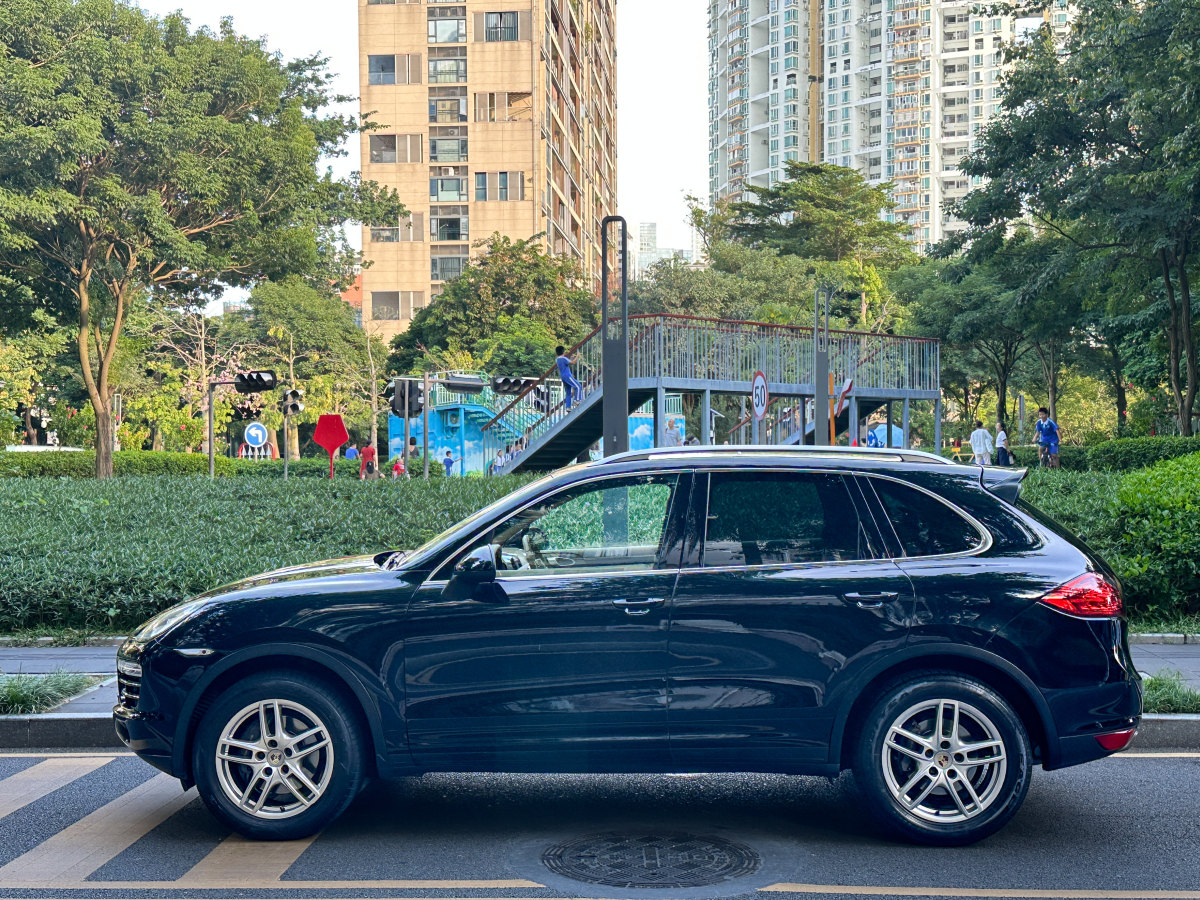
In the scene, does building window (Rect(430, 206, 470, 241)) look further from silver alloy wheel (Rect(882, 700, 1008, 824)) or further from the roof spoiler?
silver alloy wheel (Rect(882, 700, 1008, 824))

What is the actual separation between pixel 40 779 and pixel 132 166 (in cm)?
2437

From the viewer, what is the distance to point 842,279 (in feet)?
211

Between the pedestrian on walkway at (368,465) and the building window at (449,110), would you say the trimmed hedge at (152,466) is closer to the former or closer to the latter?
the pedestrian on walkway at (368,465)

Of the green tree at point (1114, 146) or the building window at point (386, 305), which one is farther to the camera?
the building window at point (386, 305)

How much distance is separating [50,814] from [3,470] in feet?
97.8

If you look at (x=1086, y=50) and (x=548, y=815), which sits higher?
(x=1086, y=50)

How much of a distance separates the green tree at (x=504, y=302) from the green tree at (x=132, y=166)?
1139 inches

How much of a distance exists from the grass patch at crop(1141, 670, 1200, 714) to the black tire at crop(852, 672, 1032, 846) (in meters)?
2.56

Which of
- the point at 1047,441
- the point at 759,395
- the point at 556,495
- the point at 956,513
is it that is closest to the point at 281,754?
the point at 556,495

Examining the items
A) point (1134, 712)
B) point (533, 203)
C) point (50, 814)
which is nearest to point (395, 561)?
point (50, 814)

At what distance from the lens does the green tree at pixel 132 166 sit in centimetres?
2661

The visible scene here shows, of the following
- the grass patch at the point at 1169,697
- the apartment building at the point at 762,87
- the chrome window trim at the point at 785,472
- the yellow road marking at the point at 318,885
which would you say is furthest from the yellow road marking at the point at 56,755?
the apartment building at the point at 762,87

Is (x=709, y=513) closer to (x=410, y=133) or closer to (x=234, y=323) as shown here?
(x=234, y=323)

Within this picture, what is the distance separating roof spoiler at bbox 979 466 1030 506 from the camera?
5598 mm
